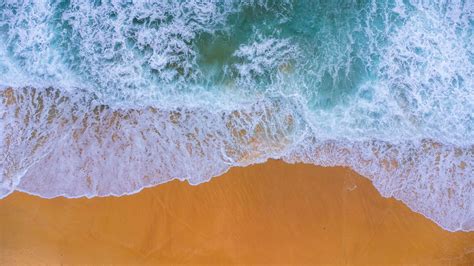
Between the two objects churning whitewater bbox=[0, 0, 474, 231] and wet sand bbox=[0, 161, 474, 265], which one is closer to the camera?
wet sand bbox=[0, 161, 474, 265]

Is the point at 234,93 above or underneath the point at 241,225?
above

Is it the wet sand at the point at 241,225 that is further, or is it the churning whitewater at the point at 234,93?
the churning whitewater at the point at 234,93

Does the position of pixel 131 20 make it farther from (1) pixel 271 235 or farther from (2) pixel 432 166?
(2) pixel 432 166

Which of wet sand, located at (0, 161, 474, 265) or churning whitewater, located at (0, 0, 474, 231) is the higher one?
churning whitewater, located at (0, 0, 474, 231)

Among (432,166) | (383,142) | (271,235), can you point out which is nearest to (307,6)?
(383,142)

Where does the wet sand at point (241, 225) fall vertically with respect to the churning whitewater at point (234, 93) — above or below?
below
